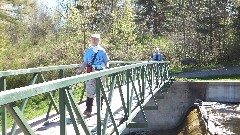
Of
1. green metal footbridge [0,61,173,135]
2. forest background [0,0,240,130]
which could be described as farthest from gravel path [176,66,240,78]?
green metal footbridge [0,61,173,135]

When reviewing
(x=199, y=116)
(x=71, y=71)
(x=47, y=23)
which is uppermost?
(x=47, y=23)

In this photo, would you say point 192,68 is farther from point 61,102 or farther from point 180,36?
point 61,102

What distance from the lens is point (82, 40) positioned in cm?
2344

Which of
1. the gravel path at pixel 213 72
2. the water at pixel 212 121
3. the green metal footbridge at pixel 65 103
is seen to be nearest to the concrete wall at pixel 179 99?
the water at pixel 212 121

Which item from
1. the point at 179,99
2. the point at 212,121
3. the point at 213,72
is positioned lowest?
the point at 212,121

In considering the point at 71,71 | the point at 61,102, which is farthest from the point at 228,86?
the point at 61,102

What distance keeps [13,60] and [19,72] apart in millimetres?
18339

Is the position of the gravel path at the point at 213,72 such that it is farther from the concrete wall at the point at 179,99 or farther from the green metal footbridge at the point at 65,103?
the green metal footbridge at the point at 65,103

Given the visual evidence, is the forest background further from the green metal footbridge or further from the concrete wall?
the green metal footbridge

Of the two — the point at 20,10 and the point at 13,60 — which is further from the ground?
the point at 20,10

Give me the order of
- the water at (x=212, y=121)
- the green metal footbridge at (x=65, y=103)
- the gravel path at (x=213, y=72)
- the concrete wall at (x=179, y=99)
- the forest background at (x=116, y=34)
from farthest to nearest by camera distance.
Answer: the gravel path at (x=213, y=72) → the forest background at (x=116, y=34) → the concrete wall at (x=179, y=99) → the water at (x=212, y=121) → the green metal footbridge at (x=65, y=103)

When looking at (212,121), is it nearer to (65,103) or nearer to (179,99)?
(179,99)

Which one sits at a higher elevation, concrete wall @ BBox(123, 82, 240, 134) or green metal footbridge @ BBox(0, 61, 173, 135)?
green metal footbridge @ BBox(0, 61, 173, 135)

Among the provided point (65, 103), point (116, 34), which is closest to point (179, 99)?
point (116, 34)
